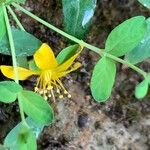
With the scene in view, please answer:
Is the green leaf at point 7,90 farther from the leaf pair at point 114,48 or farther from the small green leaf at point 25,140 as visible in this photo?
the leaf pair at point 114,48

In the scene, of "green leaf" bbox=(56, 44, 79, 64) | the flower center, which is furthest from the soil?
"green leaf" bbox=(56, 44, 79, 64)

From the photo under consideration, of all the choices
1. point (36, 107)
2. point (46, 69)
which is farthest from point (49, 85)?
point (36, 107)

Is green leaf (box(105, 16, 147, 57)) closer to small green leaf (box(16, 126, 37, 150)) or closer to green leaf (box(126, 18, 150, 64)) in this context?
green leaf (box(126, 18, 150, 64))

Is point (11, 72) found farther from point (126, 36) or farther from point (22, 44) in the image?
point (126, 36)

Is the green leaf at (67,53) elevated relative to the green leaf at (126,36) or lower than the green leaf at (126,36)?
lower

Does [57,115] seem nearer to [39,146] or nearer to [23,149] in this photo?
[39,146]

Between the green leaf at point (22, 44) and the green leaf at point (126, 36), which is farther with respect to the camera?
the green leaf at point (22, 44)

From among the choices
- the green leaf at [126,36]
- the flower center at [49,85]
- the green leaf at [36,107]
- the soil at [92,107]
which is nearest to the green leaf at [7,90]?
the green leaf at [36,107]
